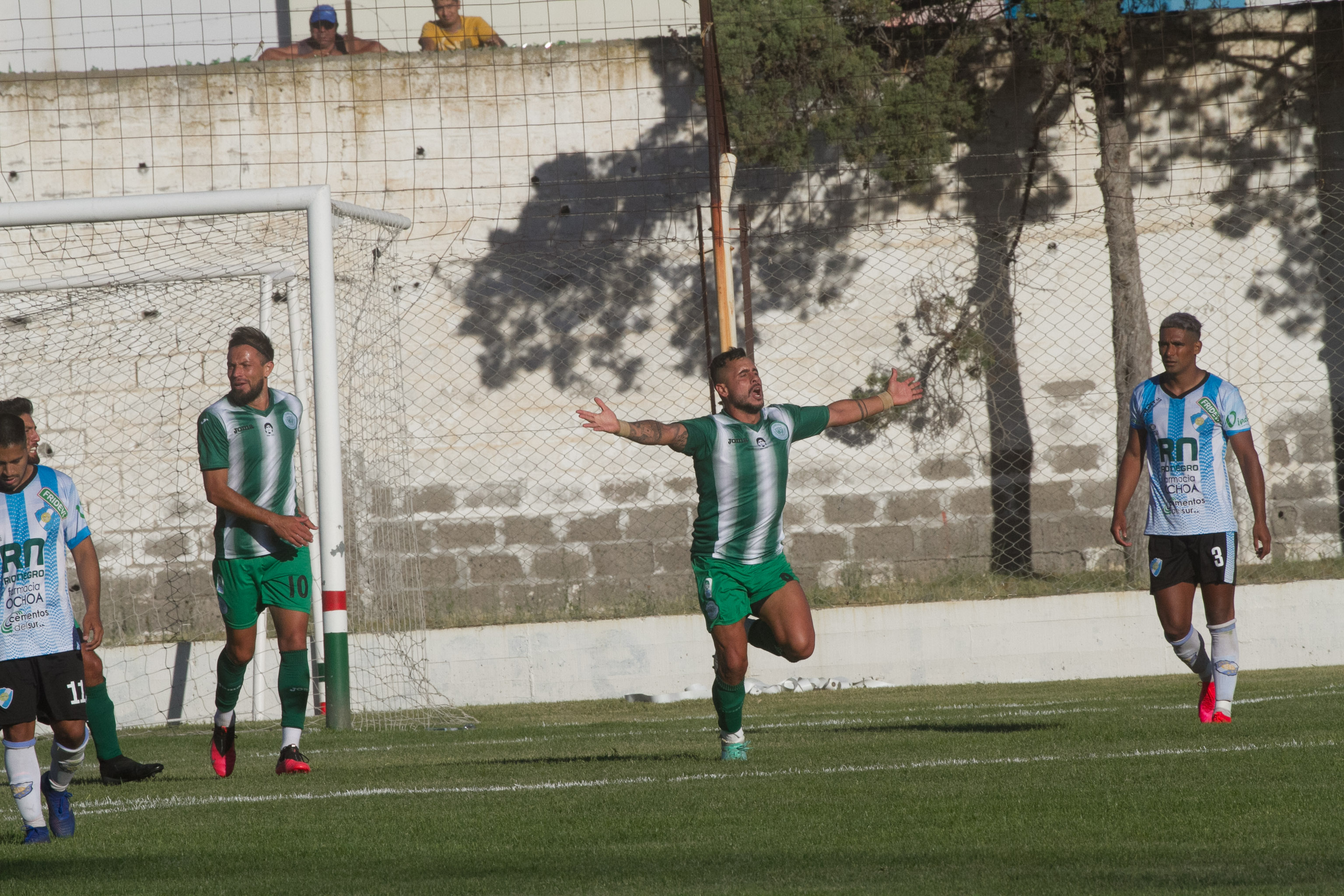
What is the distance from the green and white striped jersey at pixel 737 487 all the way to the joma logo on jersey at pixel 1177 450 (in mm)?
1968

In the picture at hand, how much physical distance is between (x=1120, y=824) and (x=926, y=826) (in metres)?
0.56

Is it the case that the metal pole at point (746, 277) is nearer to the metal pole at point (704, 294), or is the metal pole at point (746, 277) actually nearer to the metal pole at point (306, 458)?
the metal pole at point (704, 294)

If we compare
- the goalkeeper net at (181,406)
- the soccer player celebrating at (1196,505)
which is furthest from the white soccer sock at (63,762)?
the goalkeeper net at (181,406)

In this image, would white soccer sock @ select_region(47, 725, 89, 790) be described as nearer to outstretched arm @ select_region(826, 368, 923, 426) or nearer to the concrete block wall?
outstretched arm @ select_region(826, 368, 923, 426)

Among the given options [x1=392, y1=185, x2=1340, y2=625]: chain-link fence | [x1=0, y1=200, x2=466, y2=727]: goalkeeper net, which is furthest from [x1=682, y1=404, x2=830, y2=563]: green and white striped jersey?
[x1=392, y1=185, x2=1340, y2=625]: chain-link fence

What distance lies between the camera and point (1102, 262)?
14227mm

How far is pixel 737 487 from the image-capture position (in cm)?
696

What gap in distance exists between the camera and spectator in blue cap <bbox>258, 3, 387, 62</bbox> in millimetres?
15586

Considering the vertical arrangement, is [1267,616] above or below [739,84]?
below

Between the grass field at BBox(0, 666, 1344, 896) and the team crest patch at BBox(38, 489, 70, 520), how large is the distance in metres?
1.14

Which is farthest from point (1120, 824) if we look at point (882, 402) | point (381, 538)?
point (381, 538)

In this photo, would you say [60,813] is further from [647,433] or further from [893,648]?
[893,648]

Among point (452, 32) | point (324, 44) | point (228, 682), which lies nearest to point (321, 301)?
point (228, 682)

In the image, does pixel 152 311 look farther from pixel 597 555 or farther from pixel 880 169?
pixel 880 169
